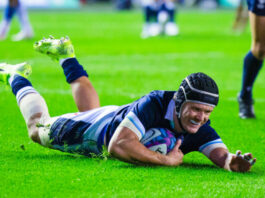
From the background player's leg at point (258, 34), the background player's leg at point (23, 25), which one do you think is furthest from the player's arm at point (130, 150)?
the background player's leg at point (23, 25)

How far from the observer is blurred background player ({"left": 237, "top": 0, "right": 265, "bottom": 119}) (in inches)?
295

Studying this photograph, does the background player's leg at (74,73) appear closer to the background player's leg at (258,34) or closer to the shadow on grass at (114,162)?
the shadow on grass at (114,162)

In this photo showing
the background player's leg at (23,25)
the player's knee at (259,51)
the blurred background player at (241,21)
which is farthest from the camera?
the blurred background player at (241,21)

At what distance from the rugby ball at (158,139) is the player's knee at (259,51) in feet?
9.47

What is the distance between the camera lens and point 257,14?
753 cm

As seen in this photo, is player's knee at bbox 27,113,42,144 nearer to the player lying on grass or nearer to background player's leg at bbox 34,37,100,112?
the player lying on grass

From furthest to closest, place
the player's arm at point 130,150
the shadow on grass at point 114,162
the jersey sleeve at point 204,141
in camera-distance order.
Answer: the jersey sleeve at point 204,141
the shadow on grass at point 114,162
the player's arm at point 130,150

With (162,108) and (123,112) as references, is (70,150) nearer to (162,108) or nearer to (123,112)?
(123,112)

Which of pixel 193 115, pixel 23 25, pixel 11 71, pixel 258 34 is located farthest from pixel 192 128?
pixel 23 25

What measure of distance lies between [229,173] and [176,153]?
1.42 feet

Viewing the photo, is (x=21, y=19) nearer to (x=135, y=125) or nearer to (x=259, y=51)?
(x=259, y=51)

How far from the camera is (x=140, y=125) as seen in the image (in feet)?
16.3

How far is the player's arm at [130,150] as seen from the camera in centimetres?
494

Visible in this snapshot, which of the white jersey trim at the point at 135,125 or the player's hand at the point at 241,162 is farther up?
the white jersey trim at the point at 135,125
